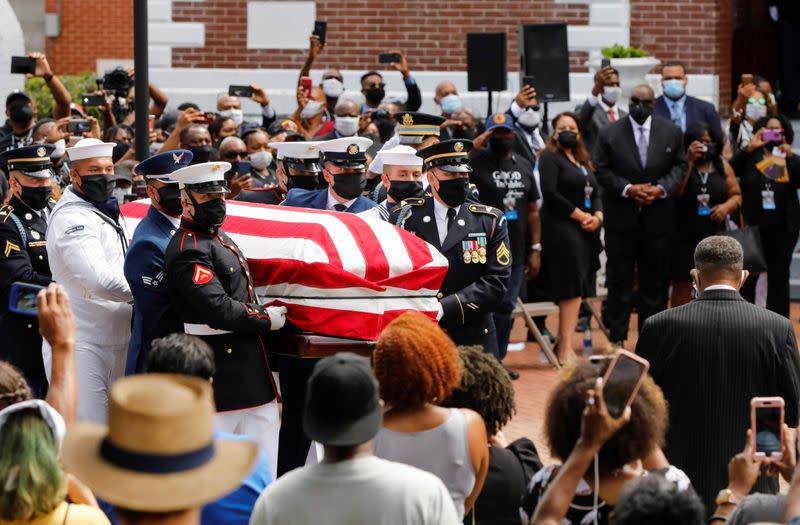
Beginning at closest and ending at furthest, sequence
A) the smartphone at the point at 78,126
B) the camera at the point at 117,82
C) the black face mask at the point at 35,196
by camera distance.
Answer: the black face mask at the point at 35,196 < the smartphone at the point at 78,126 < the camera at the point at 117,82

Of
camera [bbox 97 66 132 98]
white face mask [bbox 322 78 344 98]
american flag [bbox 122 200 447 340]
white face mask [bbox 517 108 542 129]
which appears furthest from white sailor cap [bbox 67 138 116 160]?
white face mask [bbox 322 78 344 98]

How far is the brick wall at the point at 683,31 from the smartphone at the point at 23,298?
11989 mm

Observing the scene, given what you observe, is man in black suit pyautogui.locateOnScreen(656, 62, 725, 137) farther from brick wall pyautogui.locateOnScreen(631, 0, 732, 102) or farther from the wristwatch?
the wristwatch

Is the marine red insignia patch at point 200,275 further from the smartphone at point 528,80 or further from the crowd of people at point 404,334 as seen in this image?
the smartphone at point 528,80

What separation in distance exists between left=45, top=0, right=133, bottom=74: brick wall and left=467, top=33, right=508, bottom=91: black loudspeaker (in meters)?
9.87

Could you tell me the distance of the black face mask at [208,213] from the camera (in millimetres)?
5840

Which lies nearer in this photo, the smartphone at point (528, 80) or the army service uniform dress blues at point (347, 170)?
the army service uniform dress blues at point (347, 170)

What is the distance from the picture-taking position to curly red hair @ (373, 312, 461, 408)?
13.7ft

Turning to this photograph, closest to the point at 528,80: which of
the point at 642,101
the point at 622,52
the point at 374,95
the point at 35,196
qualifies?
the point at 642,101

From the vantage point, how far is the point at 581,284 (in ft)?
35.9

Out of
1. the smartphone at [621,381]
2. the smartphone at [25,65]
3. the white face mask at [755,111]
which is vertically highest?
the smartphone at [25,65]

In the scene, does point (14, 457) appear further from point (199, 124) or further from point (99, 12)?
point (99, 12)

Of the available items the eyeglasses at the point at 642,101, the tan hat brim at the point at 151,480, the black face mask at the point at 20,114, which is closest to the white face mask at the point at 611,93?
the eyeglasses at the point at 642,101

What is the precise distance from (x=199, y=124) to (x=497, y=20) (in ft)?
21.5
